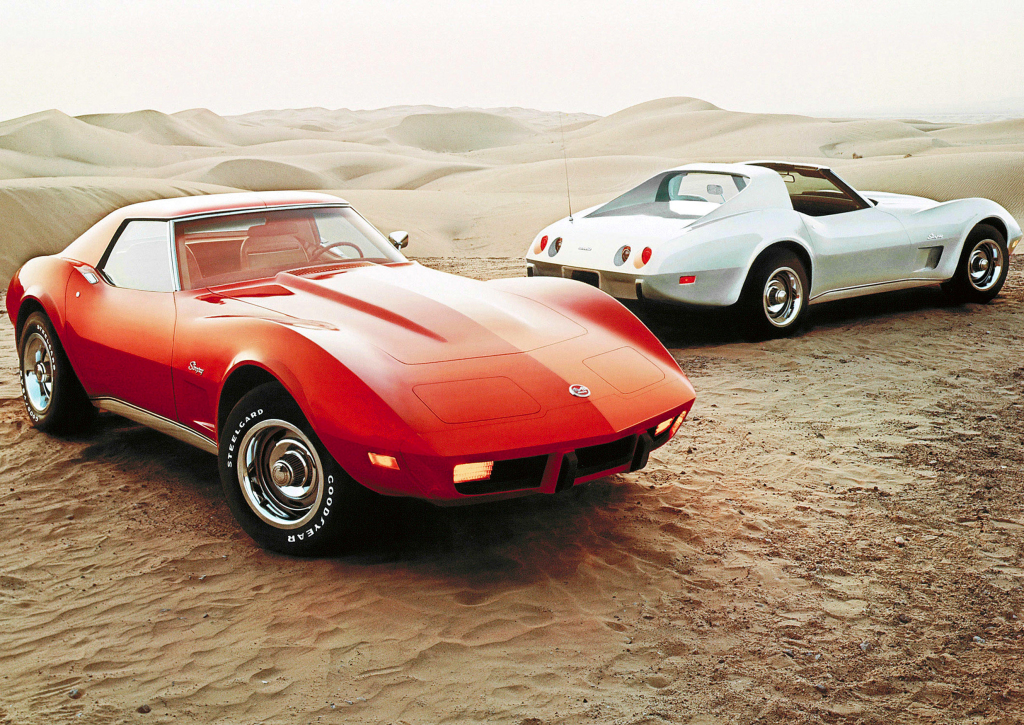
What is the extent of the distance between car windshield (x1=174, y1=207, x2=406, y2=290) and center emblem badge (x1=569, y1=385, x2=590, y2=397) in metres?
1.68

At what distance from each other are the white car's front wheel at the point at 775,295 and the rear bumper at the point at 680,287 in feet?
0.65

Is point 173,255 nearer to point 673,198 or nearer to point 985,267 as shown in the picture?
point 673,198

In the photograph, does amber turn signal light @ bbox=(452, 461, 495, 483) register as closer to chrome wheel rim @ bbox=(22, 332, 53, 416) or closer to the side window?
→ the side window

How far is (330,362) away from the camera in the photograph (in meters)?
3.17

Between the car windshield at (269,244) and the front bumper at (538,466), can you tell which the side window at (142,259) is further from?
the front bumper at (538,466)

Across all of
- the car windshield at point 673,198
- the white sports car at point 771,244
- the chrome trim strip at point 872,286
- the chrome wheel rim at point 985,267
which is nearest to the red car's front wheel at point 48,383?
the white sports car at point 771,244

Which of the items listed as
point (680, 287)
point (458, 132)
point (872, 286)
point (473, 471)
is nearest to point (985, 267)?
point (872, 286)

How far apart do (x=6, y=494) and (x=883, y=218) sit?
694cm

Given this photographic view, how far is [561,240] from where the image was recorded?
24.4 ft

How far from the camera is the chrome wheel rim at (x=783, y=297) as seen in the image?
7012 millimetres

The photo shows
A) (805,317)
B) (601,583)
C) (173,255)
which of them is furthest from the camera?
(805,317)

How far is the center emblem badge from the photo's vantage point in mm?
3308

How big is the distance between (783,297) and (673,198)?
1.34m

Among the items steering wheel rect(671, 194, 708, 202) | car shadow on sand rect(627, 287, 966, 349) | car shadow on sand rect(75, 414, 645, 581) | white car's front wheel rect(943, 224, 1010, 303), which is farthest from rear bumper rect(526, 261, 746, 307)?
white car's front wheel rect(943, 224, 1010, 303)
